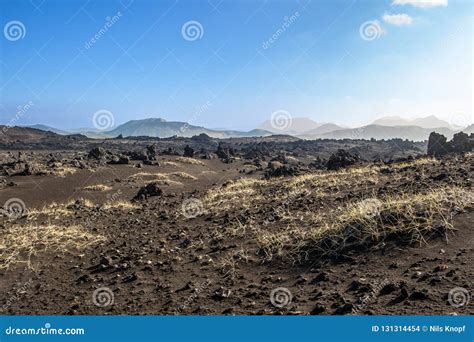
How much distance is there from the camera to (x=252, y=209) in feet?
42.1

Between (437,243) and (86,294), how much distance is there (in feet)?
20.6

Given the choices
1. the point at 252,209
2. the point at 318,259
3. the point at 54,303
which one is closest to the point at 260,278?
the point at 318,259

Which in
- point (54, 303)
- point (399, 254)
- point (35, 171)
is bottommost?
point (54, 303)

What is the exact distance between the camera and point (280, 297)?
20.6ft

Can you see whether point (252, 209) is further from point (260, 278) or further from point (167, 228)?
point (260, 278)

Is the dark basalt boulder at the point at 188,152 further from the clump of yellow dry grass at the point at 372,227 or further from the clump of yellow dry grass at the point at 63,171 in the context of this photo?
the clump of yellow dry grass at the point at 372,227

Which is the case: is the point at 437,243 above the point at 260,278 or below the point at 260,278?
above

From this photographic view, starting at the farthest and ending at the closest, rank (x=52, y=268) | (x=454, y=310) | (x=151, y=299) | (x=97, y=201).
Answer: (x=97, y=201)
(x=52, y=268)
(x=151, y=299)
(x=454, y=310)

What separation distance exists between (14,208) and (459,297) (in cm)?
1604

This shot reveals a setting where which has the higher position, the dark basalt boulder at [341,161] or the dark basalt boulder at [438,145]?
the dark basalt boulder at [438,145]

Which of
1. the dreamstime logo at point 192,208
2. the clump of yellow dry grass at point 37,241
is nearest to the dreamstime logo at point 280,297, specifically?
the clump of yellow dry grass at point 37,241
